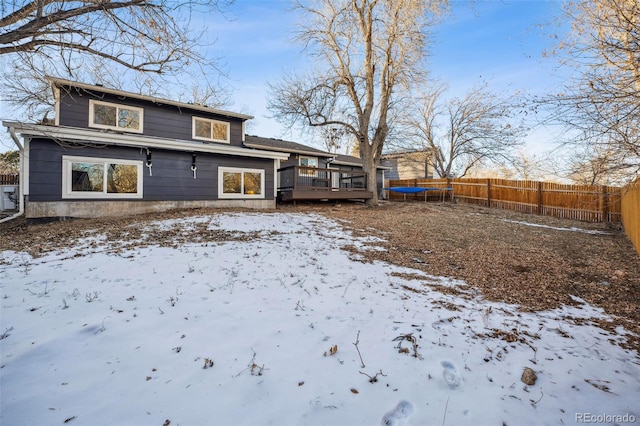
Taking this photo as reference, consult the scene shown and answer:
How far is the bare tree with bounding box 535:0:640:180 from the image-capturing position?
3.61 metres

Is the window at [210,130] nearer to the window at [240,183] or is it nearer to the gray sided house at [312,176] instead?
the gray sided house at [312,176]

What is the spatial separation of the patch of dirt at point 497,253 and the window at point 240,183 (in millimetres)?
2407

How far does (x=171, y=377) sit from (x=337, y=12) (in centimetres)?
1492

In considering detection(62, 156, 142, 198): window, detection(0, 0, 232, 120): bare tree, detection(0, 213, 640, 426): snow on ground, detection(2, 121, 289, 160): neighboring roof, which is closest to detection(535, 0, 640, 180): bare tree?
detection(0, 213, 640, 426): snow on ground

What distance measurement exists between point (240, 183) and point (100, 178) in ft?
15.1

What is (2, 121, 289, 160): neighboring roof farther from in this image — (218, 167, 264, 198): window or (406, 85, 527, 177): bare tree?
(406, 85, 527, 177): bare tree

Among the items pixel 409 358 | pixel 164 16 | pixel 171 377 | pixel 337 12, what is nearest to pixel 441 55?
pixel 337 12

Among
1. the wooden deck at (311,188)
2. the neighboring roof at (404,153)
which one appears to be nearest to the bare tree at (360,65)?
the wooden deck at (311,188)

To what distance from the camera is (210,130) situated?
1261cm

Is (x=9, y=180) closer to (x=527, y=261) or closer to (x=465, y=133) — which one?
(x=527, y=261)

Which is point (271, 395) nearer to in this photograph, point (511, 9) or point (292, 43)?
point (511, 9)
